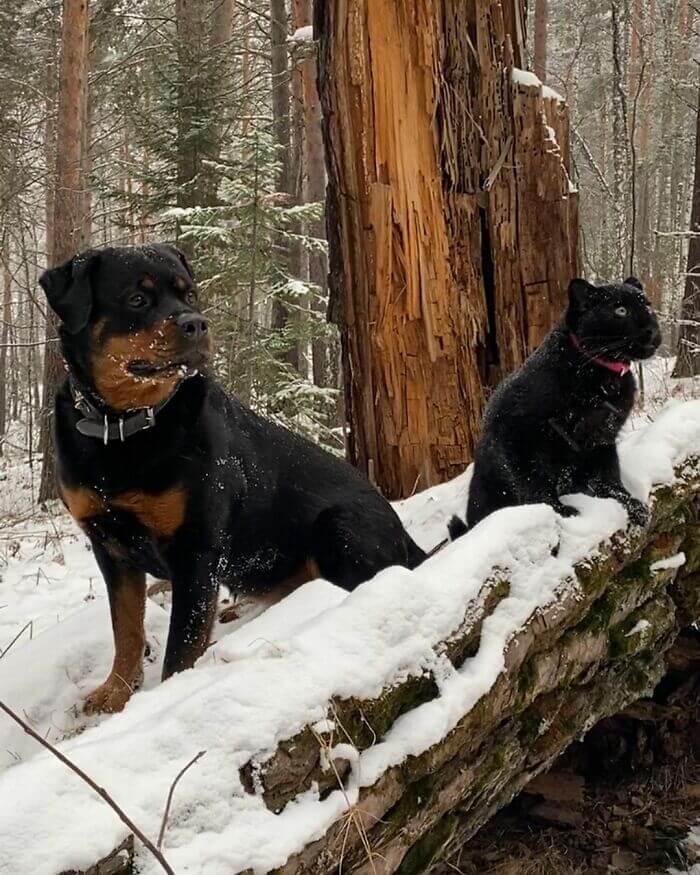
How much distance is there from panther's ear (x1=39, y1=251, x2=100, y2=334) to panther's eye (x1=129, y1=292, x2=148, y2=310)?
163 millimetres

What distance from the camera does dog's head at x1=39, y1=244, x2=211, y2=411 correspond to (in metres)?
3.23

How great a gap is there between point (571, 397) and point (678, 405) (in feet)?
3.51

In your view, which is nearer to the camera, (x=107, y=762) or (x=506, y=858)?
(x=107, y=762)

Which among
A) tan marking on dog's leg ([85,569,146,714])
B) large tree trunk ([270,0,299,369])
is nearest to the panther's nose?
Result: tan marking on dog's leg ([85,569,146,714])

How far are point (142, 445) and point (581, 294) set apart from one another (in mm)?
2594

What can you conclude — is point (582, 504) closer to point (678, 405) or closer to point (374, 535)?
point (374, 535)

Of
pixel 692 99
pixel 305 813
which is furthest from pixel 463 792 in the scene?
pixel 692 99

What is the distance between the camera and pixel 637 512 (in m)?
3.82

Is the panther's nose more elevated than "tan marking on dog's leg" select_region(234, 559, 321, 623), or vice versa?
the panther's nose

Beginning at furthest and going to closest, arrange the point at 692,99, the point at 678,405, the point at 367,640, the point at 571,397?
1. the point at 692,99
2. the point at 678,405
3. the point at 571,397
4. the point at 367,640

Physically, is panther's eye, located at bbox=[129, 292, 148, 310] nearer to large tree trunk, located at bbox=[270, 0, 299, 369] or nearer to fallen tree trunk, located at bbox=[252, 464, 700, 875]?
fallen tree trunk, located at bbox=[252, 464, 700, 875]

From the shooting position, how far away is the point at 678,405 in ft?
16.0

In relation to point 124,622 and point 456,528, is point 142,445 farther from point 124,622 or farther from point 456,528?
point 456,528

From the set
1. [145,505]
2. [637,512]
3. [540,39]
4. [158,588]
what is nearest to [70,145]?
[158,588]
